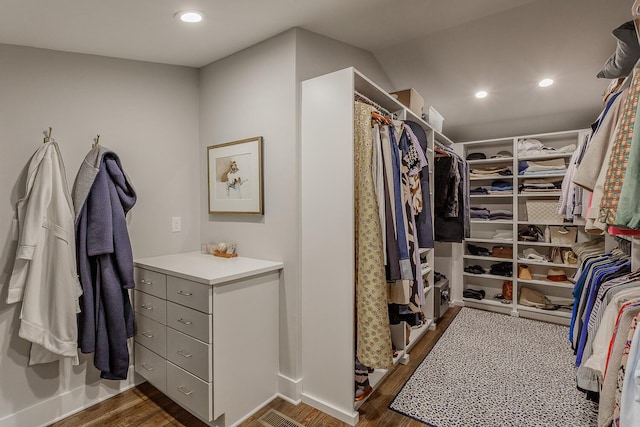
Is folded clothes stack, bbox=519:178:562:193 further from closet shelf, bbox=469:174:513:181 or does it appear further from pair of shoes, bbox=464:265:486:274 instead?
pair of shoes, bbox=464:265:486:274

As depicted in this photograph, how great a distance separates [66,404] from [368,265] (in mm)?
2007

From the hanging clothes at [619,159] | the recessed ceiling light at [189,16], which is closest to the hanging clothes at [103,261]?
the recessed ceiling light at [189,16]

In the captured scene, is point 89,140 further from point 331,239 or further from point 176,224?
point 331,239

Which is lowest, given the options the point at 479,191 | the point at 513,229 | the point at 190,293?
the point at 190,293

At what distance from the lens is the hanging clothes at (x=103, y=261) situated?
192cm

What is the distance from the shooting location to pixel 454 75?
300cm

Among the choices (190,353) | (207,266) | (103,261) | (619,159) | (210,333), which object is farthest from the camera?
(207,266)

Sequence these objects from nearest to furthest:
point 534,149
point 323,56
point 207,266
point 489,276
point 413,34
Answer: point 207,266 → point 323,56 → point 413,34 → point 534,149 → point 489,276

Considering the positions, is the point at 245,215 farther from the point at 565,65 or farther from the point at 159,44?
the point at 565,65

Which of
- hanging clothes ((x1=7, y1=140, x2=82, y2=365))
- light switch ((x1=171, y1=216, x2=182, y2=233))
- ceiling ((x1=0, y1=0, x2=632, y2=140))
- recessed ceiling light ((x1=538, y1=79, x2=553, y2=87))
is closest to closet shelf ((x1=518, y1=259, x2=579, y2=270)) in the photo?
ceiling ((x1=0, y1=0, x2=632, y2=140))

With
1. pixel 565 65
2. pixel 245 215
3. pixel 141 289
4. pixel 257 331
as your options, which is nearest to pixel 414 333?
pixel 257 331

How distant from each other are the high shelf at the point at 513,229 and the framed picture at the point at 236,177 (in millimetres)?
2886

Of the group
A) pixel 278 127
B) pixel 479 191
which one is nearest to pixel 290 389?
pixel 278 127

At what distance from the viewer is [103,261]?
1.96 meters
